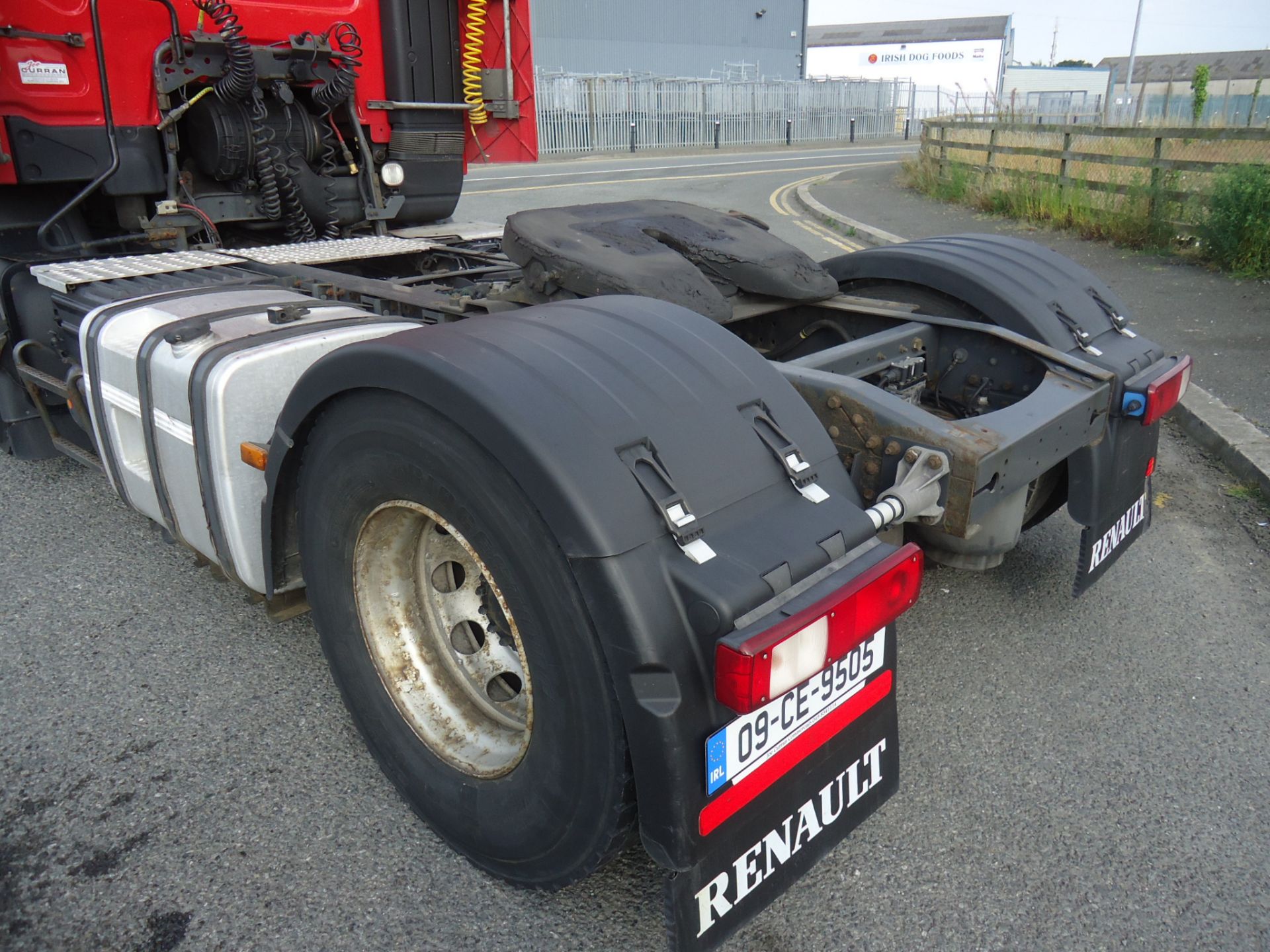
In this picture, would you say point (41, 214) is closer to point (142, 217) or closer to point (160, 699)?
point (142, 217)

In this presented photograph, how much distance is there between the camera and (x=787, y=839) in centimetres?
183

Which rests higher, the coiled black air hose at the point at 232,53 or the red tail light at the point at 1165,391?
the coiled black air hose at the point at 232,53

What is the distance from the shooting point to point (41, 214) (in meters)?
4.27

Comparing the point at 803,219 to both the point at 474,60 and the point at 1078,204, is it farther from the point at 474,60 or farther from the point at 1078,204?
the point at 474,60

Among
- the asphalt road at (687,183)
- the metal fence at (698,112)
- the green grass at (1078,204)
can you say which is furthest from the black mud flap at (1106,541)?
the metal fence at (698,112)

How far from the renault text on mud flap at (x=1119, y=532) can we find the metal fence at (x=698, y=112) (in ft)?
93.7

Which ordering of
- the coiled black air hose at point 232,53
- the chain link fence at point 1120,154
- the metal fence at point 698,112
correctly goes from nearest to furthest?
the coiled black air hose at point 232,53 < the chain link fence at point 1120,154 < the metal fence at point 698,112

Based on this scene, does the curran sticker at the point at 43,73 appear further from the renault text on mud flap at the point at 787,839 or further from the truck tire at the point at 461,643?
the renault text on mud flap at the point at 787,839

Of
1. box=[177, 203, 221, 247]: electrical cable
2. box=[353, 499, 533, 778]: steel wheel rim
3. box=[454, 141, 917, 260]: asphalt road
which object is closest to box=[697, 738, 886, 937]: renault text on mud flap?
box=[353, 499, 533, 778]: steel wheel rim

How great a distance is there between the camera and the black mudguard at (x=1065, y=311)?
2830 mm

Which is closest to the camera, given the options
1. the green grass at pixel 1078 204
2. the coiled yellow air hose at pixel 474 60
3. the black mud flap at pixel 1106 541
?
the black mud flap at pixel 1106 541

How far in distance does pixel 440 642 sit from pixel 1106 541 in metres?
2.03

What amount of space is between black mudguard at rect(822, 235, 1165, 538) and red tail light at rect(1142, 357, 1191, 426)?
0.23ft

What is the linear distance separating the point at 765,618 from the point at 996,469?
3.20 feet
